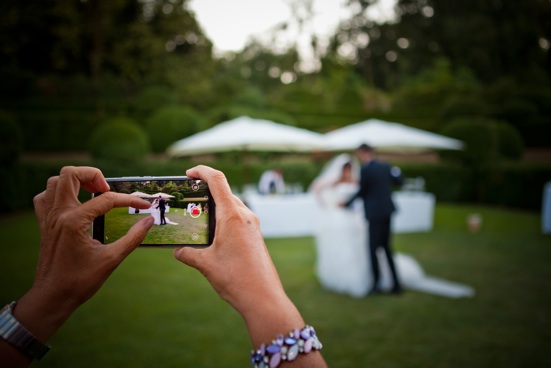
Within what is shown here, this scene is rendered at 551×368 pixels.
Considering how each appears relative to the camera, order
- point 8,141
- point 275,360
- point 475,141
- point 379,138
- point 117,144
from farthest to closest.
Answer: point 475,141
point 117,144
point 8,141
point 379,138
point 275,360

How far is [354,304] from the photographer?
513 cm

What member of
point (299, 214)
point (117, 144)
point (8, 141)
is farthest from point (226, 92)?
point (299, 214)

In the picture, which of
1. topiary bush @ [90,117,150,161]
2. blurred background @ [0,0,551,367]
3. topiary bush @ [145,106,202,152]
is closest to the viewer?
blurred background @ [0,0,551,367]

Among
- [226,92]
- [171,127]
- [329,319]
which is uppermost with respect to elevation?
[226,92]

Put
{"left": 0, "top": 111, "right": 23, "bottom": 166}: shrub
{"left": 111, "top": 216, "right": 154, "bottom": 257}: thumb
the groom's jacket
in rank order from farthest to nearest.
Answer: {"left": 0, "top": 111, "right": 23, "bottom": 166}: shrub < the groom's jacket < {"left": 111, "top": 216, "right": 154, "bottom": 257}: thumb

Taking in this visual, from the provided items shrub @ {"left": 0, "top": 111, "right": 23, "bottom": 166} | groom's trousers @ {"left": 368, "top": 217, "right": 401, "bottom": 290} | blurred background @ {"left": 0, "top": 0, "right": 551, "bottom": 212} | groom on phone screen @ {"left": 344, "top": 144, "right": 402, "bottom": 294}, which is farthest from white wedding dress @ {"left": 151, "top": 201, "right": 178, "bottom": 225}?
shrub @ {"left": 0, "top": 111, "right": 23, "bottom": 166}

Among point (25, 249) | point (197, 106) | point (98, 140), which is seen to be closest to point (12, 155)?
point (98, 140)

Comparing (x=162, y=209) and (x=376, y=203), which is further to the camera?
(x=376, y=203)

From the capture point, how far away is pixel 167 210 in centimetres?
91

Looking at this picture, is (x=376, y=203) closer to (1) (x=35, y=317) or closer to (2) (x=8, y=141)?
(1) (x=35, y=317)

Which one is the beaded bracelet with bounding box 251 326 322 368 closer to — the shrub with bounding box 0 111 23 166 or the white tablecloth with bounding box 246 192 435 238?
the white tablecloth with bounding box 246 192 435 238

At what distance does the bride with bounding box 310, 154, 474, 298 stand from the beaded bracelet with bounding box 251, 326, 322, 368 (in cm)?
497

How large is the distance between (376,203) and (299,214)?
4.81 metres

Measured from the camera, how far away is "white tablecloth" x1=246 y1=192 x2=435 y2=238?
9.86 m
